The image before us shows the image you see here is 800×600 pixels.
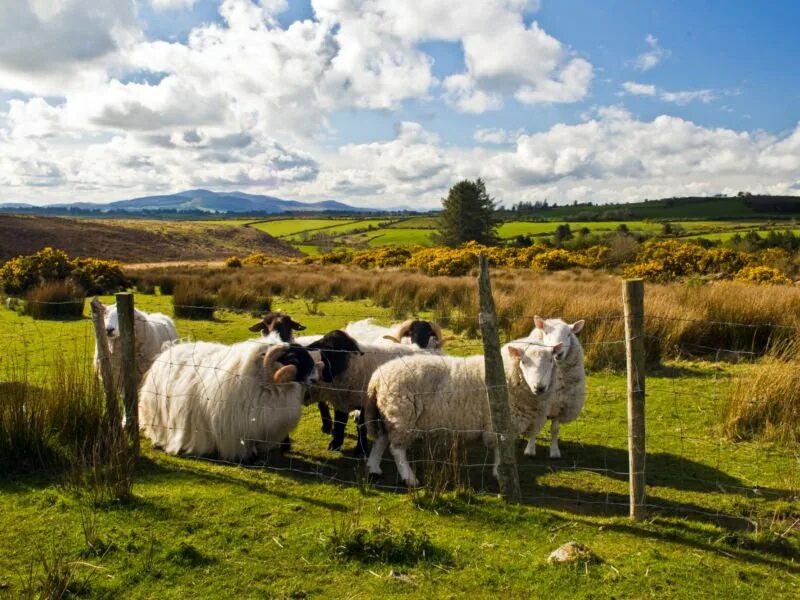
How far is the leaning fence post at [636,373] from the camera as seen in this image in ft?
13.7

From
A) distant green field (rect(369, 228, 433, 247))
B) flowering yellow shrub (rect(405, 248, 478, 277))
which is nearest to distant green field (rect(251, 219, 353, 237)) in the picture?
distant green field (rect(369, 228, 433, 247))

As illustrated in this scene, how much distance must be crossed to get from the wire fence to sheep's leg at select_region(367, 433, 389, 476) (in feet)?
0.34

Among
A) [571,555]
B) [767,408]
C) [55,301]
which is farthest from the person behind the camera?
[55,301]

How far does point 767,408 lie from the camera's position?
655 cm

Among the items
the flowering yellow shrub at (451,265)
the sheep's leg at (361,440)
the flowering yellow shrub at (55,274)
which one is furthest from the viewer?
the flowering yellow shrub at (451,265)

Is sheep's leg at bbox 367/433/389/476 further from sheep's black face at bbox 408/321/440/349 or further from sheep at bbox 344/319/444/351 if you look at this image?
sheep's black face at bbox 408/321/440/349

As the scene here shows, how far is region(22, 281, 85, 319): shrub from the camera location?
14889 millimetres

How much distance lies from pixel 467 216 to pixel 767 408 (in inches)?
1769

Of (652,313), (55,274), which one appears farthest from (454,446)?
(55,274)

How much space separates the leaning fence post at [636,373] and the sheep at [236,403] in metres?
3.12

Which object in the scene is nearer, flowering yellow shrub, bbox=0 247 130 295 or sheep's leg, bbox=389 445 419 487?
sheep's leg, bbox=389 445 419 487

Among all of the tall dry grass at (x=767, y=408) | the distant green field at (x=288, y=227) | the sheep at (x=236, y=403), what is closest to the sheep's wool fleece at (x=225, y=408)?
the sheep at (x=236, y=403)

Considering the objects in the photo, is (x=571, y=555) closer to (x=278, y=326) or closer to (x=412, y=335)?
(x=412, y=335)

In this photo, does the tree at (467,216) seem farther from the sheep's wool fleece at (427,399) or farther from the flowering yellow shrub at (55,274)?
the sheep's wool fleece at (427,399)
